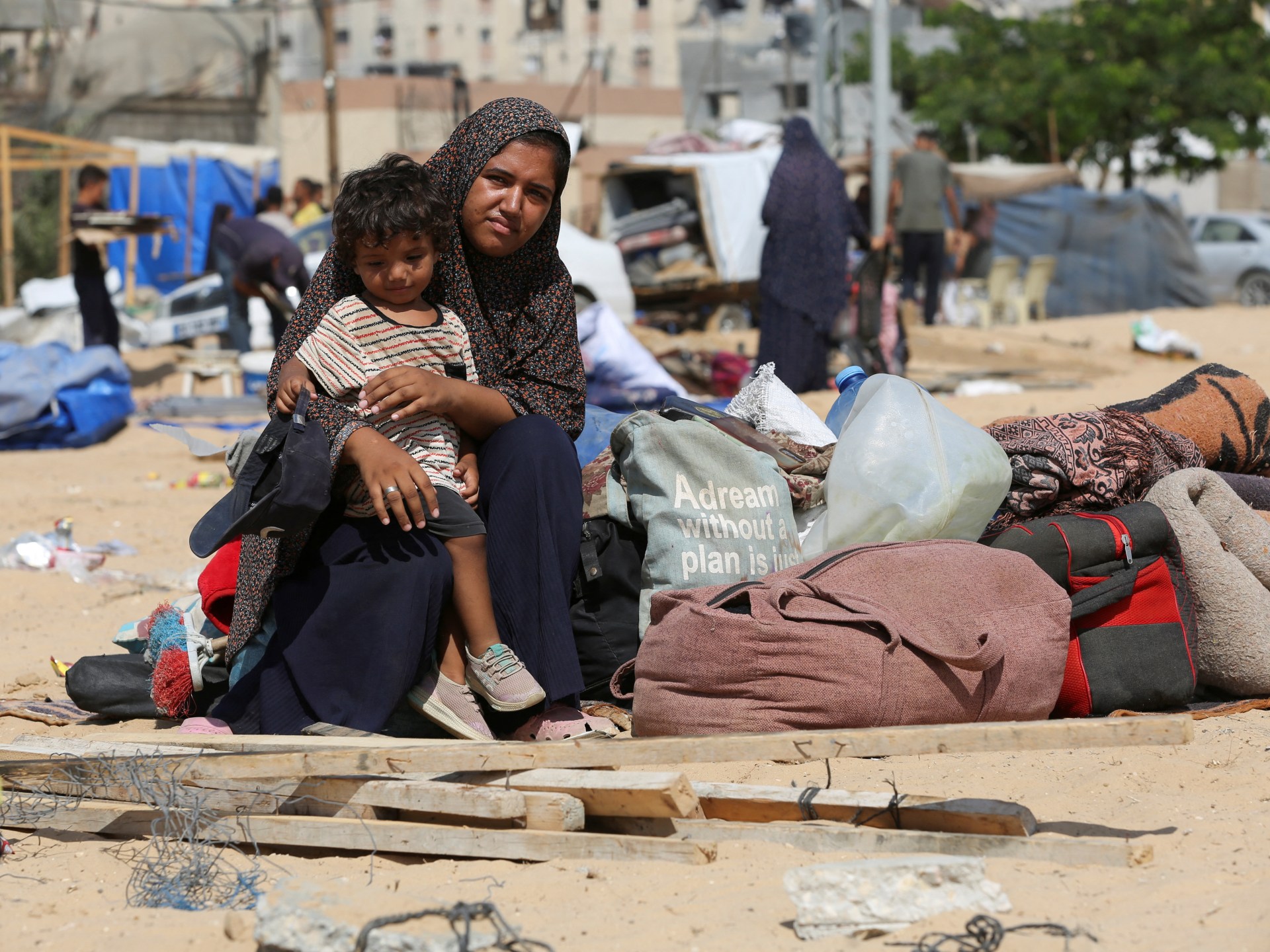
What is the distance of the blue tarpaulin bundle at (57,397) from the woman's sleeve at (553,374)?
6.58 metres

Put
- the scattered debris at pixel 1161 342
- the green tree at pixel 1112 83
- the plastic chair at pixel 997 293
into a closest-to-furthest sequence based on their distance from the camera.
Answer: the scattered debris at pixel 1161 342 → the plastic chair at pixel 997 293 → the green tree at pixel 1112 83

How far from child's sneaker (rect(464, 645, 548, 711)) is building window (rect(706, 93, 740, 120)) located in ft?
136

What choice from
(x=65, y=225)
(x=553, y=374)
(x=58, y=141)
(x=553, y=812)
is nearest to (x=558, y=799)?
(x=553, y=812)

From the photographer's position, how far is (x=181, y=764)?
105 inches

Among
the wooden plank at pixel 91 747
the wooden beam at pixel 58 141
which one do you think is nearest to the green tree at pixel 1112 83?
the wooden beam at pixel 58 141

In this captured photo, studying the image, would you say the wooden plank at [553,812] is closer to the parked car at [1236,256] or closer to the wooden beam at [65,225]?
the wooden beam at [65,225]

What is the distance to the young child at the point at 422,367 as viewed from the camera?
9.95 feet

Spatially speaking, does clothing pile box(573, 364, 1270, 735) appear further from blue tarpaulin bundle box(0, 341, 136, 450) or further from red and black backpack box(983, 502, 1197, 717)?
blue tarpaulin bundle box(0, 341, 136, 450)

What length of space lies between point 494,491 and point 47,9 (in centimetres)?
2433

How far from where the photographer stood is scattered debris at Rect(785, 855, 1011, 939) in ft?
6.82

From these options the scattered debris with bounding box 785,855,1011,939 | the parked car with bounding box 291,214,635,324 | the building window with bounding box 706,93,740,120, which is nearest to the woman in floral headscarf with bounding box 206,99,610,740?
the scattered debris with bounding box 785,855,1011,939

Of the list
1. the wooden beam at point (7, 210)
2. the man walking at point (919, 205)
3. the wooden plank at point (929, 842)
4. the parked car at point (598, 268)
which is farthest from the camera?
the wooden beam at point (7, 210)

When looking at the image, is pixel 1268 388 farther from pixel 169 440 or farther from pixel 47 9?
pixel 47 9

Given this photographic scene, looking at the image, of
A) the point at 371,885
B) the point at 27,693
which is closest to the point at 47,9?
the point at 27,693
